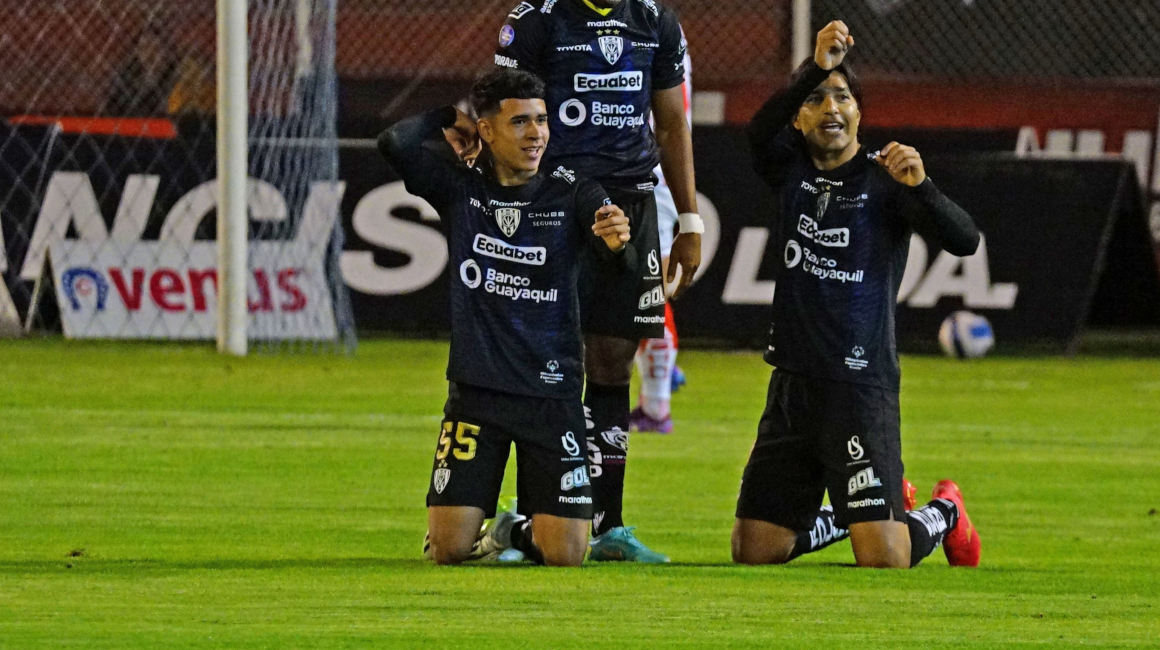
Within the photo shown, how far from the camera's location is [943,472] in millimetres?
7750

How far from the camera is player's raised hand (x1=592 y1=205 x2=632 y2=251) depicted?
4.96 metres

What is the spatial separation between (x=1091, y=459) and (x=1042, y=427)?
3.86 ft

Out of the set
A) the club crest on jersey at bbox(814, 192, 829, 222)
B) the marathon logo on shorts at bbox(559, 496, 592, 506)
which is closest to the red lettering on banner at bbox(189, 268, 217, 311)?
the club crest on jersey at bbox(814, 192, 829, 222)

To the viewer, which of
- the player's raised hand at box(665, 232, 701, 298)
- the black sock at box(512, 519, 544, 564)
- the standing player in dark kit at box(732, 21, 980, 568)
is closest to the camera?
the black sock at box(512, 519, 544, 564)

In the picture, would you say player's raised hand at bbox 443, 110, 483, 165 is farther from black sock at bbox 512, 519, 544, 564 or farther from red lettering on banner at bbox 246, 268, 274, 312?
red lettering on banner at bbox 246, 268, 274, 312

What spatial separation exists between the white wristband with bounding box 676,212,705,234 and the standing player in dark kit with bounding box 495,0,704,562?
0.46ft

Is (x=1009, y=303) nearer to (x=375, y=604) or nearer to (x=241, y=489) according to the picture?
(x=241, y=489)

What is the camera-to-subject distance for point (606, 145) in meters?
5.68

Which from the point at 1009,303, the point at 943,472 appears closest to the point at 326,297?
the point at 1009,303

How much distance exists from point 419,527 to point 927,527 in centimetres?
158

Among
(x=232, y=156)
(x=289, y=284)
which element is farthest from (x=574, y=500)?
(x=289, y=284)

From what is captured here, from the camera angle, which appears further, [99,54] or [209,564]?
[99,54]

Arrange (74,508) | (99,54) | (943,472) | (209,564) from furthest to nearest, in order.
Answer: (99,54)
(943,472)
(74,508)
(209,564)

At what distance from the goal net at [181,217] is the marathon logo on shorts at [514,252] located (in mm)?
7360
